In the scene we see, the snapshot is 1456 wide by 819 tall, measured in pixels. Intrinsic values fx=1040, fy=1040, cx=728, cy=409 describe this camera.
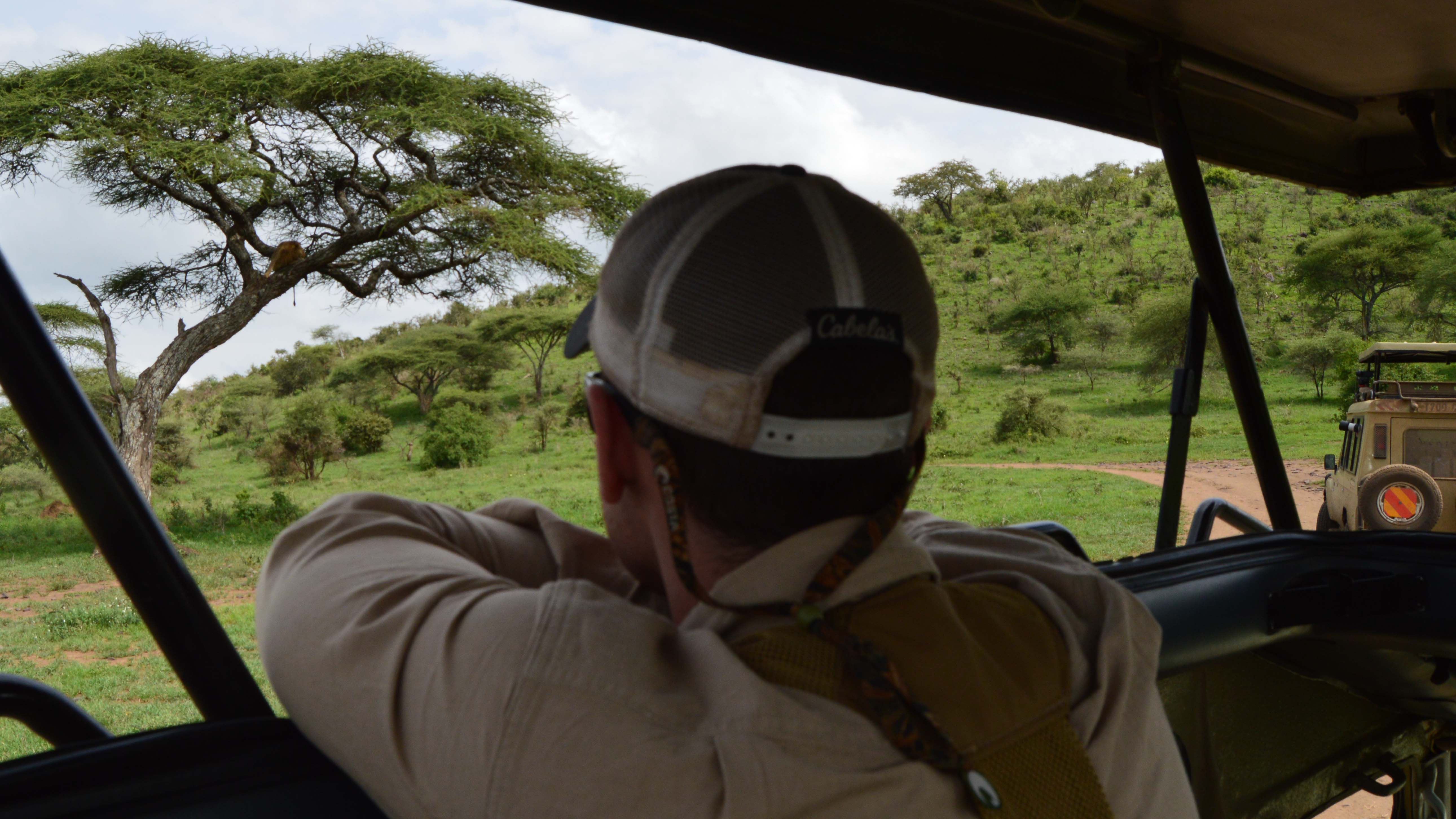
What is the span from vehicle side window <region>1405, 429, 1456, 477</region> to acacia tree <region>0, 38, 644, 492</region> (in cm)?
631

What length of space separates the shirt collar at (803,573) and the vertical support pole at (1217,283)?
1.08 metres

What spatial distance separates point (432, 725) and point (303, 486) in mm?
9300

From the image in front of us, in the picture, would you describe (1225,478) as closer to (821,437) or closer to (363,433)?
(363,433)

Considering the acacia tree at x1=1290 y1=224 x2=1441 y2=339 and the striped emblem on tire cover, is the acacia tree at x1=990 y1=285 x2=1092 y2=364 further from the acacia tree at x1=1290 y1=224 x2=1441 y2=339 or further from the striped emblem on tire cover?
the striped emblem on tire cover

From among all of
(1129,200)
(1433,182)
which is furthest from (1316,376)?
(1433,182)

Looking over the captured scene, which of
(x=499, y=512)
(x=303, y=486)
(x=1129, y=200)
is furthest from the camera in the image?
(x=1129, y=200)

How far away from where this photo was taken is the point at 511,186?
11461 mm

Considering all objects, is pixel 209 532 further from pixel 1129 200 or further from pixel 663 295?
pixel 1129 200

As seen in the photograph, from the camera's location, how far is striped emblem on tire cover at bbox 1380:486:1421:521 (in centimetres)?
460

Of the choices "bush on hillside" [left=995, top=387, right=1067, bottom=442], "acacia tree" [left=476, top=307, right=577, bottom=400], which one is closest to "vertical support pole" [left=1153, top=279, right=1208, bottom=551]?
"acacia tree" [left=476, top=307, right=577, bottom=400]

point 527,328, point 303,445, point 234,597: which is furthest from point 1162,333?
point 234,597

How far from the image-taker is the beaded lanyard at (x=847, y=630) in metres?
Answer: 0.47

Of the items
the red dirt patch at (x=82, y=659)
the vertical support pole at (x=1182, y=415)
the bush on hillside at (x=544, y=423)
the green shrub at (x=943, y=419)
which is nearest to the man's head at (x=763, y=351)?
the vertical support pole at (x=1182, y=415)

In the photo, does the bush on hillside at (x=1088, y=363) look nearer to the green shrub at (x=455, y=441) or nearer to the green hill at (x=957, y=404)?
the green hill at (x=957, y=404)
